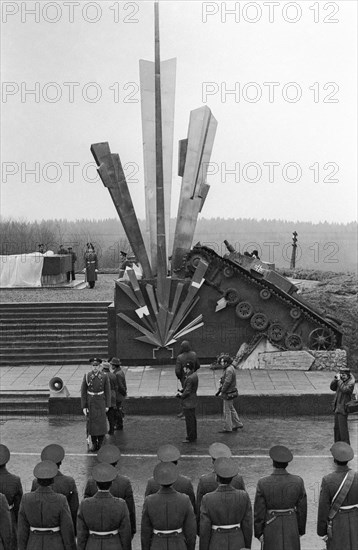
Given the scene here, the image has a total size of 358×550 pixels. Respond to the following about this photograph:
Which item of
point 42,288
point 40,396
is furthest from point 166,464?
point 42,288

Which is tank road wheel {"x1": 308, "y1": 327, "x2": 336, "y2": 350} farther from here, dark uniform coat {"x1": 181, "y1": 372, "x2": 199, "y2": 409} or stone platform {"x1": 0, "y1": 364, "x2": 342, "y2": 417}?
dark uniform coat {"x1": 181, "y1": 372, "x2": 199, "y2": 409}

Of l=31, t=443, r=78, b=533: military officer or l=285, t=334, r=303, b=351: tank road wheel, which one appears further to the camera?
l=285, t=334, r=303, b=351: tank road wheel

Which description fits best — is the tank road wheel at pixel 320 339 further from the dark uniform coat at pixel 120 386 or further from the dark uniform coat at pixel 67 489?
the dark uniform coat at pixel 67 489

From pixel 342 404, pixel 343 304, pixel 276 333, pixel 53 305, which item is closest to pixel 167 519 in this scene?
pixel 342 404

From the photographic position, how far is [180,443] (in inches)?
539

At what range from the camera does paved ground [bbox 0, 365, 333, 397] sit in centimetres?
1597

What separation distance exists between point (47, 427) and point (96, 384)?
1.86m

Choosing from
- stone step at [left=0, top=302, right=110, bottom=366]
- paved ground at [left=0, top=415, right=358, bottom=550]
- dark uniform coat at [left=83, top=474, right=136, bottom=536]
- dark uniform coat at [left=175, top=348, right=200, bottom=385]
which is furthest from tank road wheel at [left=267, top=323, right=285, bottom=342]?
dark uniform coat at [left=83, top=474, right=136, bottom=536]

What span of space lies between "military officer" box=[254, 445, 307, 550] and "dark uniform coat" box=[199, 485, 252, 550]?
0.42 meters

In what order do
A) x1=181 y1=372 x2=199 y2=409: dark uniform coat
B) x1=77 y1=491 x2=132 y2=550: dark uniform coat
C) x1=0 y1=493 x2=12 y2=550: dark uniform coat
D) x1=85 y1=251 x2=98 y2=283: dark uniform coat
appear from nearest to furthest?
x1=77 y1=491 x2=132 y2=550: dark uniform coat, x1=0 y1=493 x2=12 y2=550: dark uniform coat, x1=181 y1=372 x2=199 y2=409: dark uniform coat, x1=85 y1=251 x2=98 y2=283: dark uniform coat

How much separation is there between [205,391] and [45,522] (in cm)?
856

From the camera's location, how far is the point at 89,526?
→ 740 centimetres

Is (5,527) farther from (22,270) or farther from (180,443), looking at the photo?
(22,270)

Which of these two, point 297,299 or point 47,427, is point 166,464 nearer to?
point 47,427
